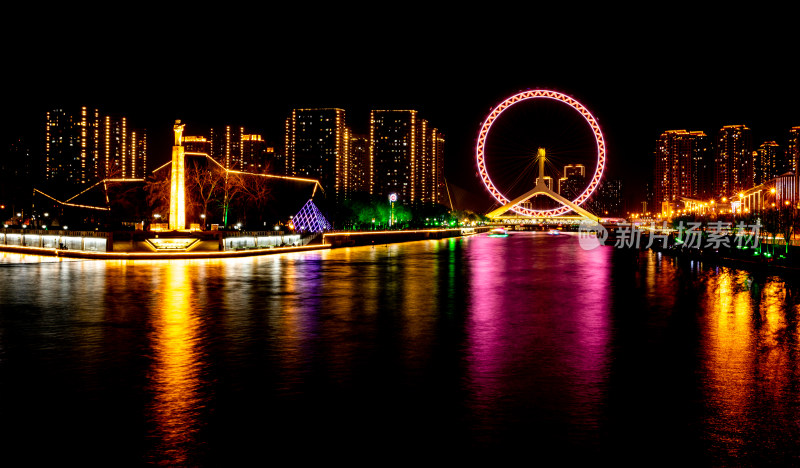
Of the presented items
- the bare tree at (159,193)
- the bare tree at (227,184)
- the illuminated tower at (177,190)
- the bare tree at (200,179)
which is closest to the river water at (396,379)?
the illuminated tower at (177,190)

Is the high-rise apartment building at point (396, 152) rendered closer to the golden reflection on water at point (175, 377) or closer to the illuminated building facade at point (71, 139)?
the illuminated building facade at point (71, 139)

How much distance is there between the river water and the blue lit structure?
208 feet

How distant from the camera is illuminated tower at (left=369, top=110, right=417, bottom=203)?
17262 cm

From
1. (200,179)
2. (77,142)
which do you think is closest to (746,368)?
(200,179)

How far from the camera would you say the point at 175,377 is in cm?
784

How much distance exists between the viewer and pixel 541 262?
3139cm

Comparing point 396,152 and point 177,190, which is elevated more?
point 396,152

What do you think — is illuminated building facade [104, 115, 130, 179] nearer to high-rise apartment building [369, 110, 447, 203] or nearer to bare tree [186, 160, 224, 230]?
high-rise apartment building [369, 110, 447, 203]

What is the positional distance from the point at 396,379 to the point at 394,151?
168 m

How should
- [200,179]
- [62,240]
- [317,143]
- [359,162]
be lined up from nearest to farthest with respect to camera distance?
[62,240], [200,179], [317,143], [359,162]

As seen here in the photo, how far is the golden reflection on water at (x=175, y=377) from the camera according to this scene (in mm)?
5678

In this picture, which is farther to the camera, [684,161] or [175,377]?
[684,161]

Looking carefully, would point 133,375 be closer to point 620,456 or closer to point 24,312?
point 620,456

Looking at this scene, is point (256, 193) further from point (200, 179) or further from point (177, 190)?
point (177, 190)
